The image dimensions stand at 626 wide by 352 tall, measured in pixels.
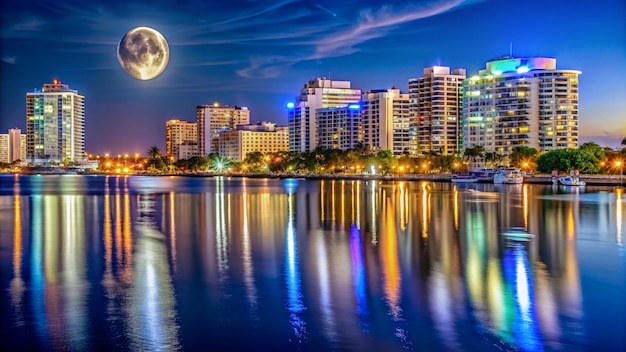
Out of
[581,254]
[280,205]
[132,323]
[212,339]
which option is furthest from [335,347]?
[280,205]

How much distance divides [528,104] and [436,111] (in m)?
31.7

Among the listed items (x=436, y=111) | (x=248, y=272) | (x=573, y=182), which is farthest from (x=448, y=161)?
(x=248, y=272)

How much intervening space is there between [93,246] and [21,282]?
8652mm

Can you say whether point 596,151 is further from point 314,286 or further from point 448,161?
point 314,286

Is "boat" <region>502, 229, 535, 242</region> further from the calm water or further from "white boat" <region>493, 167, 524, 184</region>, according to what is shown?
"white boat" <region>493, 167, 524, 184</region>

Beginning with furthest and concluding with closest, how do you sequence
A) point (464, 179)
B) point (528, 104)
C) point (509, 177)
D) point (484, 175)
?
point (528, 104), point (484, 175), point (464, 179), point (509, 177)

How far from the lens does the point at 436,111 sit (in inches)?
6905

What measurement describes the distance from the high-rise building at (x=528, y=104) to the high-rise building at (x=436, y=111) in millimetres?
18577

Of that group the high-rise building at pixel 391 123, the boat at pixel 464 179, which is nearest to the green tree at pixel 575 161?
the boat at pixel 464 179

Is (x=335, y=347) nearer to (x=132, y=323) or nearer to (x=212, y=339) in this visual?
(x=212, y=339)

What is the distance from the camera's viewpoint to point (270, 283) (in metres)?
20.5

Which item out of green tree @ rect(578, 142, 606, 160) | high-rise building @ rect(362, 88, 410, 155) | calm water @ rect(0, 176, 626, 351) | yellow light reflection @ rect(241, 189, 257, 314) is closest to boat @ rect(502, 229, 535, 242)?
calm water @ rect(0, 176, 626, 351)

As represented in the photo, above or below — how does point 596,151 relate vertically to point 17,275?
above

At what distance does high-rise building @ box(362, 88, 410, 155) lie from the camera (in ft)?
617
